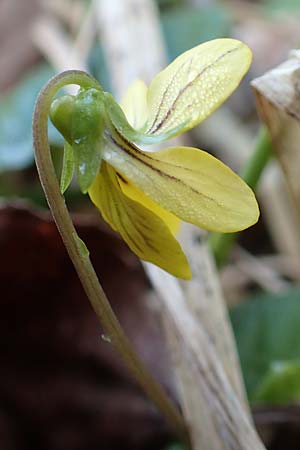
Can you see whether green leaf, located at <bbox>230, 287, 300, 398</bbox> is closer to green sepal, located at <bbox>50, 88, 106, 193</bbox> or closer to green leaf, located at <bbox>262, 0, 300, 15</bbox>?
green sepal, located at <bbox>50, 88, 106, 193</bbox>

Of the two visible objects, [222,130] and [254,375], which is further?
[222,130]

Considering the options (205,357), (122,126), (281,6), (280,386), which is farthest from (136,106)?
(281,6)

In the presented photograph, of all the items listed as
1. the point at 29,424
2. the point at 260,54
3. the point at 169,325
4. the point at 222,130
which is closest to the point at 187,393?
the point at 169,325

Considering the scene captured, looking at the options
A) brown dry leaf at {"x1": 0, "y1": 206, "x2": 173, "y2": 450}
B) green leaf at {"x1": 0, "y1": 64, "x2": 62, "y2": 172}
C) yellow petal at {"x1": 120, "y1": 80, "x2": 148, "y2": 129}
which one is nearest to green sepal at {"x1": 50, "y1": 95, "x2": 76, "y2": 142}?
yellow petal at {"x1": 120, "y1": 80, "x2": 148, "y2": 129}

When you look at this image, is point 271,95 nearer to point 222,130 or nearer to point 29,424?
point 29,424

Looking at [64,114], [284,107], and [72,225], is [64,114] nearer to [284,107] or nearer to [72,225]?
[72,225]

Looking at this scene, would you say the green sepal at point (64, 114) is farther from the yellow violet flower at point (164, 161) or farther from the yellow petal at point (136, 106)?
the yellow petal at point (136, 106)

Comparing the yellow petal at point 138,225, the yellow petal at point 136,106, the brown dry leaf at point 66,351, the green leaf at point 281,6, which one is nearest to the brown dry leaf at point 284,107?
the yellow petal at point 136,106
